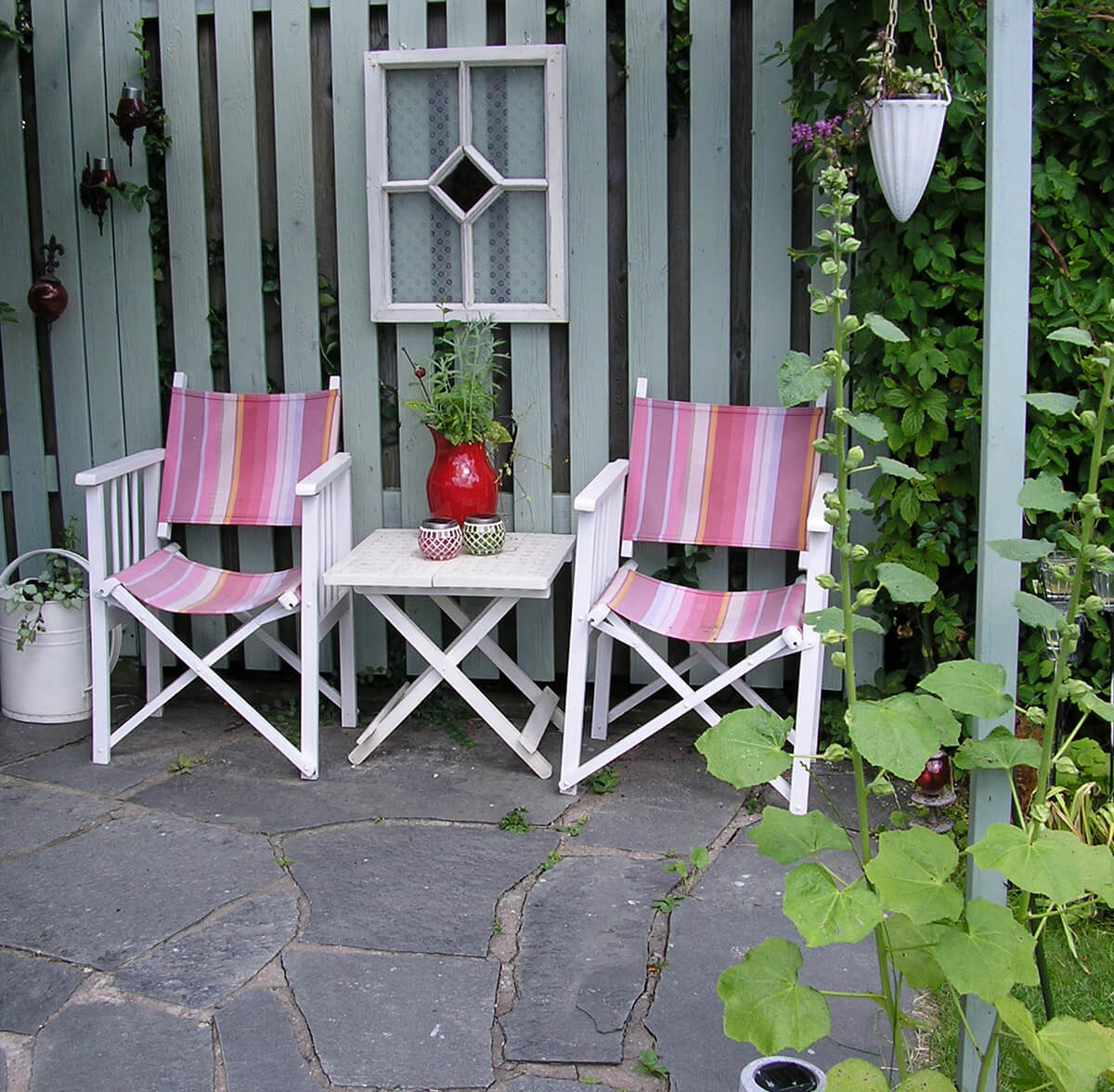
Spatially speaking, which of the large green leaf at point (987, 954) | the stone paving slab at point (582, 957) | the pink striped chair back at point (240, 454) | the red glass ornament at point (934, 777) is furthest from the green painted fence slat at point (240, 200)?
the large green leaf at point (987, 954)

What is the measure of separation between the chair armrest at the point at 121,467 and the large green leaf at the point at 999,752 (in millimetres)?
2597

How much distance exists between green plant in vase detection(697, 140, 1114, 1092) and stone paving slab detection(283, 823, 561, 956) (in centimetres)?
105

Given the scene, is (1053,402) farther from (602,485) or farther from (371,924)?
(602,485)

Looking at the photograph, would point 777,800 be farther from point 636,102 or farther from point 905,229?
point 636,102

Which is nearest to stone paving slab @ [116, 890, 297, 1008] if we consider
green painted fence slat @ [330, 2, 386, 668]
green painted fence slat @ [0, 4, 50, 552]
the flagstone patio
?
the flagstone patio

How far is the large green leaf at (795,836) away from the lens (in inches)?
72.5

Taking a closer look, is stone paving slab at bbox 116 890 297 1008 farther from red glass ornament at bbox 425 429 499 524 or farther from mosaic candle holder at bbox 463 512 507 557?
red glass ornament at bbox 425 429 499 524

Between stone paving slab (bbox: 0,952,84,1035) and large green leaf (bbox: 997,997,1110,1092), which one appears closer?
large green leaf (bbox: 997,997,1110,1092)

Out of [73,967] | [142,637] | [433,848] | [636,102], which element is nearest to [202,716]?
[142,637]

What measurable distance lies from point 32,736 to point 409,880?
1525 millimetres

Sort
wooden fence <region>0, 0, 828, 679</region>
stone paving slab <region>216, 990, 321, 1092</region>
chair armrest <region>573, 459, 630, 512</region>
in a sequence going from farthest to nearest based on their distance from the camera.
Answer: wooden fence <region>0, 0, 828, 679</region>
chair armrest <region>573, 459, 630, 512</region>
stone paving slab <region>216, 990, 321, 1092</region>

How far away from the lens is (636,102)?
149 inches

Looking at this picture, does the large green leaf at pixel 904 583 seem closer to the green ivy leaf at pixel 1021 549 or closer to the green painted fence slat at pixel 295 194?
the green ivy leaf at pixel 1021 549

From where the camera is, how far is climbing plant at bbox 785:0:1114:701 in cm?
318
